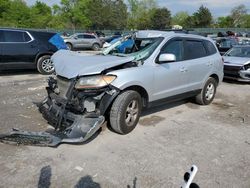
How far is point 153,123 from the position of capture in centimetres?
563

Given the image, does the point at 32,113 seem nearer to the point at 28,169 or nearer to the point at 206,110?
the point at 28,169

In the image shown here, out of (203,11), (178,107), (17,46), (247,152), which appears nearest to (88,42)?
(17,46)

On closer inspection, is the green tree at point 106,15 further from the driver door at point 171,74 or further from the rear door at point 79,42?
the driver door at point 171,74

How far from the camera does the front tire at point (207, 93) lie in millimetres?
6887

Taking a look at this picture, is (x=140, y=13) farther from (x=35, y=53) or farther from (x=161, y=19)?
(x=35, y=53)

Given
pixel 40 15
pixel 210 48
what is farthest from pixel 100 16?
pixel 210 48

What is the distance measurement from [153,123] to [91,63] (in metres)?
1.82

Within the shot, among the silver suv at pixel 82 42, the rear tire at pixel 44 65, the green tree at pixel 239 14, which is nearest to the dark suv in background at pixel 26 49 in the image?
the rear tire at pixel 44 65

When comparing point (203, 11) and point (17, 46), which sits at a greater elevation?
point (203, 11)

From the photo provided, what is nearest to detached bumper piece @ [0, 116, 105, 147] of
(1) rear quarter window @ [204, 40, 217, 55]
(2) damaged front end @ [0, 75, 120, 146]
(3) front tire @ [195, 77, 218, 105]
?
(2) damaged front end @ [0, 75, 120, 146]

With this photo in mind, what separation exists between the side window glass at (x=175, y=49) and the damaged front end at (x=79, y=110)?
1.61 meters

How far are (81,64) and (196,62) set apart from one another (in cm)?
290

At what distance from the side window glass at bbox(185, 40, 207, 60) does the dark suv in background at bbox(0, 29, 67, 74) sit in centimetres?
584

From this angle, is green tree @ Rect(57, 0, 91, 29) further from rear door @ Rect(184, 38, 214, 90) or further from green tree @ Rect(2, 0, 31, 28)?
rear door @ Rect(184, 38, 214, 90)
